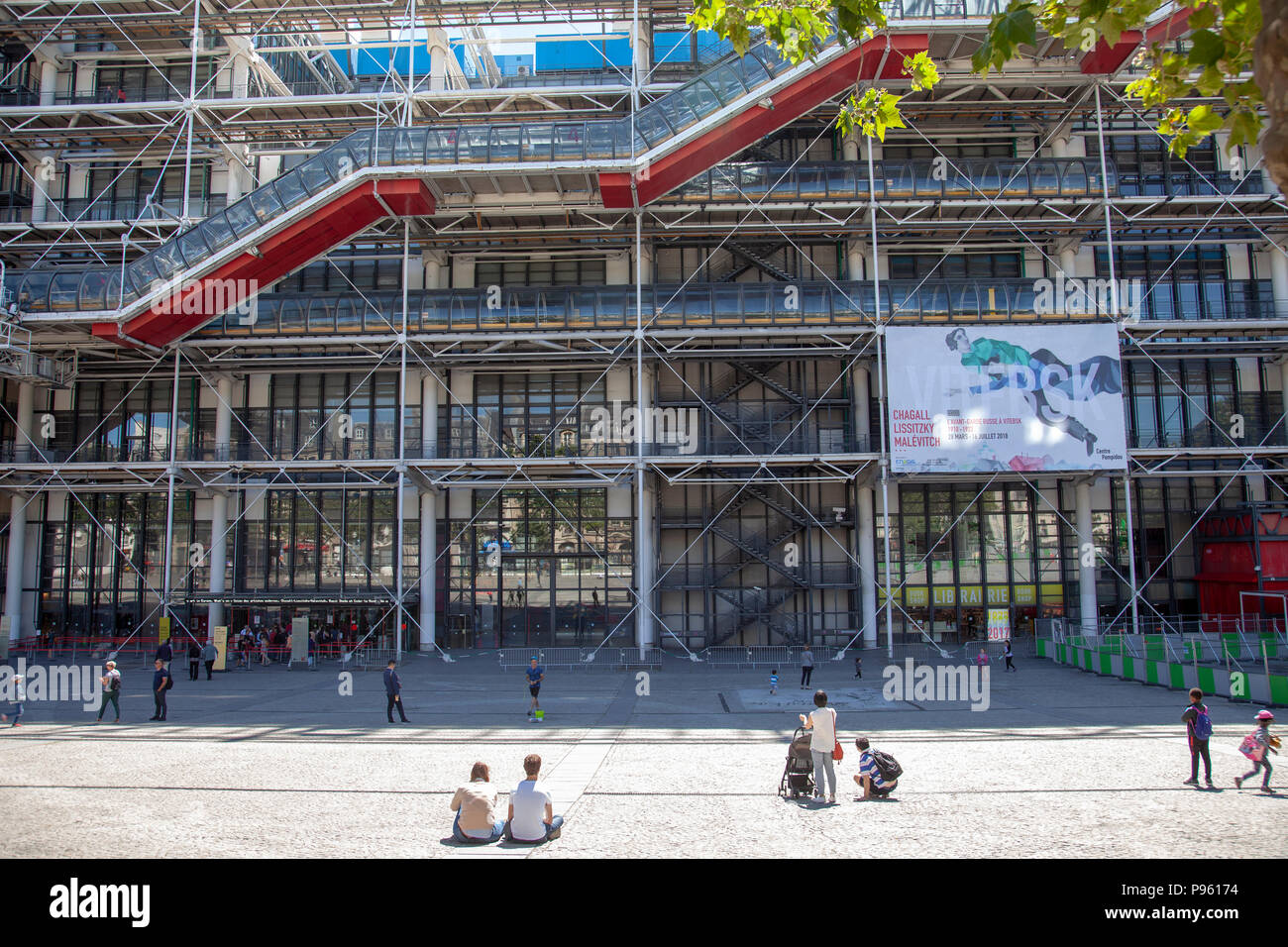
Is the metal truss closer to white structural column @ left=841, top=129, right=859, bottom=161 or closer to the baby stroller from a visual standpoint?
white structural column @ left=841, top=129, right=859, bottom=161

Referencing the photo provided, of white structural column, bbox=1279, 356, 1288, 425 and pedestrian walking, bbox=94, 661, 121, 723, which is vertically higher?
white structural column, bbox=1279, 356, 1288, 425

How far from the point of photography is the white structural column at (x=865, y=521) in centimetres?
2581

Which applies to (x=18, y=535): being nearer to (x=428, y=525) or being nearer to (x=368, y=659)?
(x=368, y=659)

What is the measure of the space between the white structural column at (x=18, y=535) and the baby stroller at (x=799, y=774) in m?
27.9

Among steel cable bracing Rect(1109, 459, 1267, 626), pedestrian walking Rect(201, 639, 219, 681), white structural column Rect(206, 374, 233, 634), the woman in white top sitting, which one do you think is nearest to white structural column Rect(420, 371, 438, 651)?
pedestrian walking Rect(201, 639, 219, 681)

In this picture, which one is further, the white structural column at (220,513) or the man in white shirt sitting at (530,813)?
the white structural column at (220,513)

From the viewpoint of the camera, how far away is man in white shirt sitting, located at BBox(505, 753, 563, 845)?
7340 mm

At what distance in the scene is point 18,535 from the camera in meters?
27.8

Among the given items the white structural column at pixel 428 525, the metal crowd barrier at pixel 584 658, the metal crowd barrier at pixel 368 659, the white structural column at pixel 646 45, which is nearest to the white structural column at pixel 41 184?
the white structural column at pixel 428 525

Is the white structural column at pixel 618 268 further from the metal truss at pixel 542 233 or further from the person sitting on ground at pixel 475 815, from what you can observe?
the person sitting on ground at pixel 475 815

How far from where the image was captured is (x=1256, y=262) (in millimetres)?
28000

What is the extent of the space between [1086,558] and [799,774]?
20.2m

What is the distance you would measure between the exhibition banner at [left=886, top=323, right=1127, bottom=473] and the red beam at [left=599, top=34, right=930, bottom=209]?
6.94 meters

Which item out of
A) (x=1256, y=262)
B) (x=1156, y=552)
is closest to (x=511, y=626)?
(x=1156, y=552)
